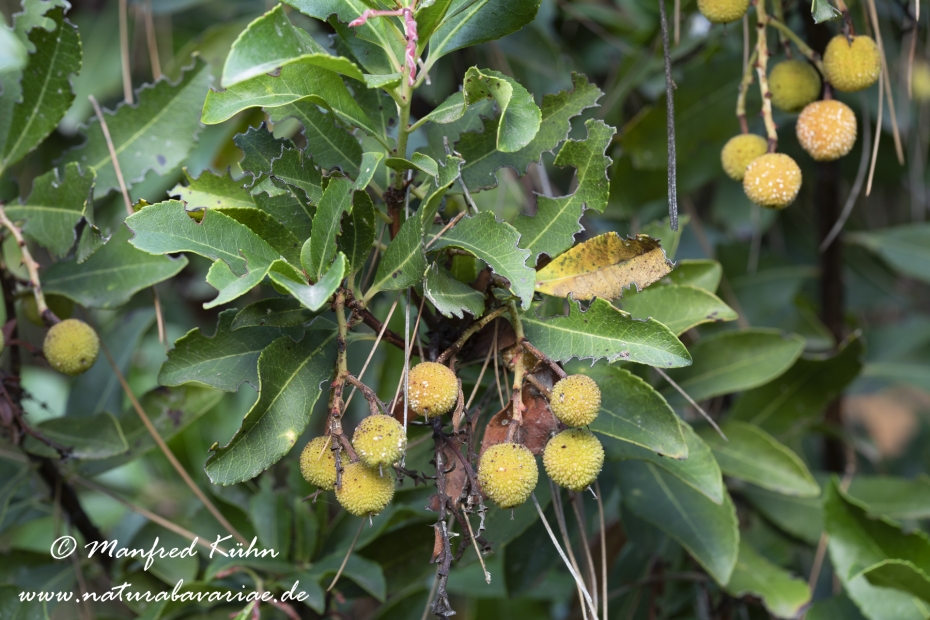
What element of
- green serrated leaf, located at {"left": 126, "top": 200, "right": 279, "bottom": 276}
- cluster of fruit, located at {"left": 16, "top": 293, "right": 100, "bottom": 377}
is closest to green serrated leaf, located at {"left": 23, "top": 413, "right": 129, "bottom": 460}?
cluster of fruit, located at {"left": 16, "top": 293, "right": 100, "bottom": 377}

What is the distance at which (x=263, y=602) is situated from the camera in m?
1.27

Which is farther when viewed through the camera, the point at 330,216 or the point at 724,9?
the point at 724,9

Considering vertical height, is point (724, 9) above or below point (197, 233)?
above

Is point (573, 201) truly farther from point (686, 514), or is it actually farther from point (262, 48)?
point (686, 514)

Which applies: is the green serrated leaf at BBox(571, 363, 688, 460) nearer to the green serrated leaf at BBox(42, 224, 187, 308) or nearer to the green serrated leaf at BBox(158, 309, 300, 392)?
the green serrated leaf at BBox(158, 309, 300, 392)

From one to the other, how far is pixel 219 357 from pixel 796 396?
1.18 metres

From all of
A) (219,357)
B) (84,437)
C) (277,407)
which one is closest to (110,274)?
(84,437)

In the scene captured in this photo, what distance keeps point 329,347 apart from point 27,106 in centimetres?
62

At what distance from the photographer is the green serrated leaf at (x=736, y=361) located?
1.39 metres

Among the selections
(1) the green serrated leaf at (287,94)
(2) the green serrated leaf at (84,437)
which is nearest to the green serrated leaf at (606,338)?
(1) the green serrated leaf at (287,94)

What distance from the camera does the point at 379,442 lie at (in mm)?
781

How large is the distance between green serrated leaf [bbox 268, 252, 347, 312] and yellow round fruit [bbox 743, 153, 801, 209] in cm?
57

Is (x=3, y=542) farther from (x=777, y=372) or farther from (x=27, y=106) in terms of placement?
(x=777, y=372)

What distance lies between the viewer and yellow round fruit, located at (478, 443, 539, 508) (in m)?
0.79
